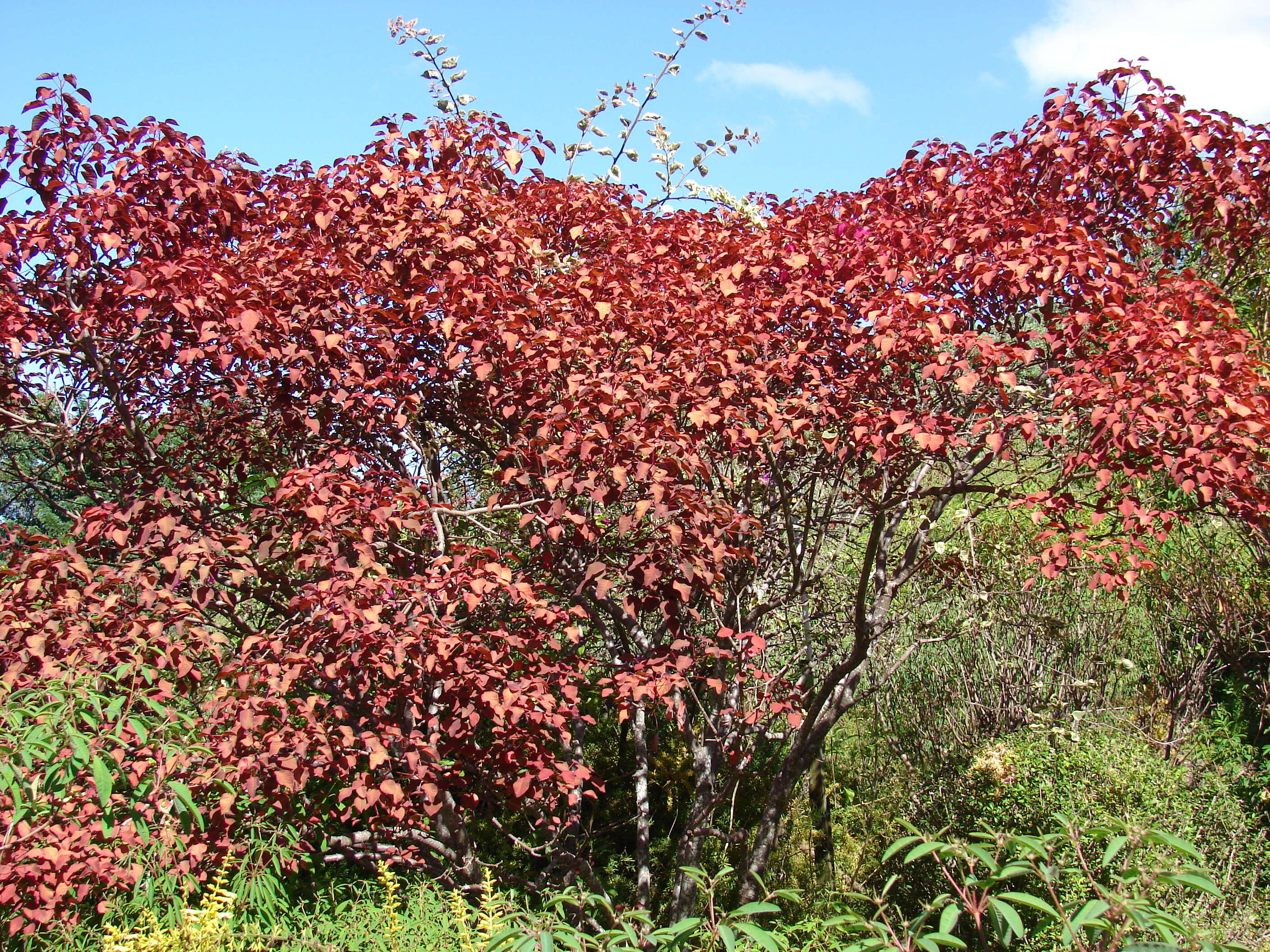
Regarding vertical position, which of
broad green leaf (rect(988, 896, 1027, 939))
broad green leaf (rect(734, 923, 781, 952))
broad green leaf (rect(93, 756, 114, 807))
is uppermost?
broad green leaf (rect(93, 756, 114, 807))

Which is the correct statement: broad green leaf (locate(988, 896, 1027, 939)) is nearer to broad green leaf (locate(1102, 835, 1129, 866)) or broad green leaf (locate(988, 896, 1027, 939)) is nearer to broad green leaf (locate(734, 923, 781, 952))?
broad green leaf (locate(1102, 835, 1129, 866))

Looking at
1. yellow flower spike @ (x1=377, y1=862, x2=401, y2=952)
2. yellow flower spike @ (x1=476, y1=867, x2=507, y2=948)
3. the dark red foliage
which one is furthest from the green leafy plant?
the dark red foliage

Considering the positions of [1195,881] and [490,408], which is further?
[490,408]

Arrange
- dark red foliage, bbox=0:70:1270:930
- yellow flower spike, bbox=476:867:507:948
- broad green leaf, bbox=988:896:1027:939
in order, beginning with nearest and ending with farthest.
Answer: broad green leaf, bbox=988:896:1027:939
yellow flower spike, bbox=476:867:507:948
dark red foliage, bbox=0:70:1270:930

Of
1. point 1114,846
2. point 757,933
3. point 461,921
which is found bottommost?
point 461,921

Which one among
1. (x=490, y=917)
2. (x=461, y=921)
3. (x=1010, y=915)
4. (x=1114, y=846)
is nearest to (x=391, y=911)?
(x=461, y=921)

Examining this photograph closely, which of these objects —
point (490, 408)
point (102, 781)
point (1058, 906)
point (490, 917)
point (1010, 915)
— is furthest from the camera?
point (490, 408)

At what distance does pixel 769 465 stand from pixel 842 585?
102 inches

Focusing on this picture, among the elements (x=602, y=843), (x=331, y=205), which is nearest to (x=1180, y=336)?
(x=331, y=205)

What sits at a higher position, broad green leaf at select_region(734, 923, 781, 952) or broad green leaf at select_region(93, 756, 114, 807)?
broad green leaf at select_region(93, 756, 114, 807)

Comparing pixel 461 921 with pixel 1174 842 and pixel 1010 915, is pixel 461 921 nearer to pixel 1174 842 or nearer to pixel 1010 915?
pixel 1010 915

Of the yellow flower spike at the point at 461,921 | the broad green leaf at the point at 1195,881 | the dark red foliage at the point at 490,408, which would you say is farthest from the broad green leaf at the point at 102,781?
the broad green leaf at the point at 1195,881

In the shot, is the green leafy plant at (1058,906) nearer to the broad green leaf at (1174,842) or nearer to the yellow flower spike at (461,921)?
the broad green leaf at (1174,842)

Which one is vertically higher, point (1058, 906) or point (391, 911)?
point (1058, 906)
